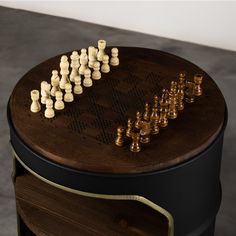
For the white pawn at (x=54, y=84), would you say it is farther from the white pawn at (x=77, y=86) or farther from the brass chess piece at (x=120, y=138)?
the brass chess piece at (x=120, y=138)

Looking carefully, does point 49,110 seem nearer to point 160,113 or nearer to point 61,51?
point 160,113

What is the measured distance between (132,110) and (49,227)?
0.56 meters

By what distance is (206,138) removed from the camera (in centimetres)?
193

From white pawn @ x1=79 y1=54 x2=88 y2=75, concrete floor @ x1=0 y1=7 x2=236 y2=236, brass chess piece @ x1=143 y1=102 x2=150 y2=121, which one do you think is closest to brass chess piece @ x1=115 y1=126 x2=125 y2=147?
brass chess piece @ x1=143 y1=102 x2=150 y2=121

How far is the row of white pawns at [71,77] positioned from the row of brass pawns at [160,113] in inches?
12.0

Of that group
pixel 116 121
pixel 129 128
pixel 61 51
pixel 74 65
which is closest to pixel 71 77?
pixel 74 65

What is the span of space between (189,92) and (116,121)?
0.34 m

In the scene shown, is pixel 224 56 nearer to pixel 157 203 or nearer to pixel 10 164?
pixel 10 164

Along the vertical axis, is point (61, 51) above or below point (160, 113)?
below

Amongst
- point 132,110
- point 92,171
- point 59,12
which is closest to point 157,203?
point 92,171

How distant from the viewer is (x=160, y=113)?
2.03 m

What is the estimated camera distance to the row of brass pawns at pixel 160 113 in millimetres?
1915

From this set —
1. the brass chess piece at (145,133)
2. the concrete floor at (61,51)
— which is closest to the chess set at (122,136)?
the brass chess piece at (145,133)

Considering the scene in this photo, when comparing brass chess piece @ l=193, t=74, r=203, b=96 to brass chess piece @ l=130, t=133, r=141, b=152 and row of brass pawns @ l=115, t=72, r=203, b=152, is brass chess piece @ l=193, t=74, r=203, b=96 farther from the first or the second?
brass chess piece @ l=130, t=133, r=141, b=152
